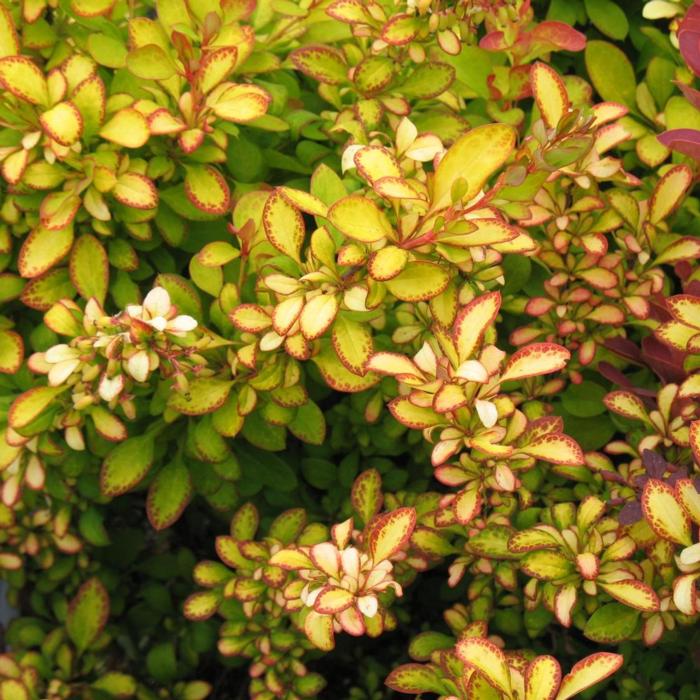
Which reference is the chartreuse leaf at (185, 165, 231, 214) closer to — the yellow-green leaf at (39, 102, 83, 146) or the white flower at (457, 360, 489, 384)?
the yellow-green leaf at (39, 102, 83, 146)

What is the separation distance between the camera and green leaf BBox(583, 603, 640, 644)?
115 cm

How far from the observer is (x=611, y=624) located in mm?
1155

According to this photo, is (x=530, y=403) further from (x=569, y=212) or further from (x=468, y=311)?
(x=468, y=311)

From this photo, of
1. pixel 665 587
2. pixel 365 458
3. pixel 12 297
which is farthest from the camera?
pixel 365 458

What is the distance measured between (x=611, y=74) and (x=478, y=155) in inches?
26.5

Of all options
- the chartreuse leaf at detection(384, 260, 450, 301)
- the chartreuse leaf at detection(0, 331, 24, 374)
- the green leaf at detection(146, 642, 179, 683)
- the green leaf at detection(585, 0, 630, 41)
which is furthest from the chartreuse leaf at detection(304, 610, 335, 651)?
the green leaf at detection(585, 0, 630, 41)

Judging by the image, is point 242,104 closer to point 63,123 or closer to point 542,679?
point 63,123

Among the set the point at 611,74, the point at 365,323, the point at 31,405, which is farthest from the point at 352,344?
the point at 611,74

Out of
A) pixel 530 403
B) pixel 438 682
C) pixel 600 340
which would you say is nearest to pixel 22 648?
pixel 438 682

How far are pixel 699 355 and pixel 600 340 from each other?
0.20m

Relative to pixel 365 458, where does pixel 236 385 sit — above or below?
above

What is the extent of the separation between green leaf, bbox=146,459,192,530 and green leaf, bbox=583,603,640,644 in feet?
2.07

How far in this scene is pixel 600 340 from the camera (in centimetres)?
138

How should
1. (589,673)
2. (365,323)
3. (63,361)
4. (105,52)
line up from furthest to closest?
(105,52) < (365,323) < (63,361) < (589,673)
